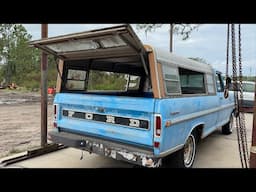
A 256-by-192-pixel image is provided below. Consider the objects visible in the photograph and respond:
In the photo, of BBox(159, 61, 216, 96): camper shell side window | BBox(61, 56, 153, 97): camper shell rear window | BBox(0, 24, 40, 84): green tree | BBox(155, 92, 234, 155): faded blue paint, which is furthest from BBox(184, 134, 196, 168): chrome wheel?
BBox(0, 24, 40, 84): green tree

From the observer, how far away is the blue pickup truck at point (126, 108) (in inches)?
129

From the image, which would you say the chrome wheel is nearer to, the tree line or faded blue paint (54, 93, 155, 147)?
faded blue paint (54, 93, 155, 147)

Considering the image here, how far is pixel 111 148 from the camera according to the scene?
3.51 m

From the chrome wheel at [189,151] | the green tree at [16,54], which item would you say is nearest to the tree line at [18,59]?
the green tree at [16,54]

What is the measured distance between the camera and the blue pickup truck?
328cm

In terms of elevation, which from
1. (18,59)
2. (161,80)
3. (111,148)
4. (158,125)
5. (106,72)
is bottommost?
(111,148)

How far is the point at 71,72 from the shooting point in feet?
15.4

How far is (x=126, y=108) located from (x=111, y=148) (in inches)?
24.9

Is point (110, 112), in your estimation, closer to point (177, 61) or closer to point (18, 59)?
point (177, 61)

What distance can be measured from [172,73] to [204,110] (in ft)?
4.62

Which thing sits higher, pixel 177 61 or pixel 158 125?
pixel 177 61

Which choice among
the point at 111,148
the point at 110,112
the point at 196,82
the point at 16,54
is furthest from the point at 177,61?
the point at 16,54
